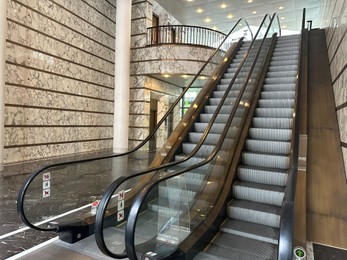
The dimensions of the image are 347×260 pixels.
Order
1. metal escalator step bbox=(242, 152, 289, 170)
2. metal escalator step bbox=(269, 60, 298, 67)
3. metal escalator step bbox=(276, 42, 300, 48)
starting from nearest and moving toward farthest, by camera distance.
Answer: metal escalator step bbox=(242, 152, 289, 170)
metal escalator step bbox=(269, 60, 298, 67)
metal escalator step bbox=(276, 42, 300, 48)

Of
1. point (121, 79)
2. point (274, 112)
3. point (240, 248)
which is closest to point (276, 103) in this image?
point (274, 112)

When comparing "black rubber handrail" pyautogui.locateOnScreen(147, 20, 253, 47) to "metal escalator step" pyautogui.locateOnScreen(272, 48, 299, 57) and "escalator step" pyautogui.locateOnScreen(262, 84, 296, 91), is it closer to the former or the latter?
"metal escalator step" pyautogui.locateOnScreen(272, 48, 299, 57)

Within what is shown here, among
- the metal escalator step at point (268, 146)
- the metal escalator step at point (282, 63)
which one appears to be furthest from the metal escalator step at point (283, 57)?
the metal escalator step at point (268, 146)

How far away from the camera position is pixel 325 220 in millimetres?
2557

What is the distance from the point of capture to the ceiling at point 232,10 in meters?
12.8

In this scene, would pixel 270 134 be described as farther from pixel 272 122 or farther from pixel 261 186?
pixel 261 186

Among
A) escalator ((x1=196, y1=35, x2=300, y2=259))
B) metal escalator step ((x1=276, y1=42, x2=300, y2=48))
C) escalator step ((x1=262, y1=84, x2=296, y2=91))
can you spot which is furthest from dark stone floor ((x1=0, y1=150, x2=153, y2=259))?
metal escalator step ((x1=276, y1=42, x2=300, y2=48))

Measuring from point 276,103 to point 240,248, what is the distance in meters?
3.10

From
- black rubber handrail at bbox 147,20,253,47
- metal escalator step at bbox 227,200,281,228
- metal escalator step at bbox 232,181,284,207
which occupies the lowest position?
metal escalator step at bbox 227,200,281,228

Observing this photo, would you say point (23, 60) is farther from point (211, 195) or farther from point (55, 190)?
point (211, 195)

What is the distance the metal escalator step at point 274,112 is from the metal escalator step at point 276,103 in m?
0.20

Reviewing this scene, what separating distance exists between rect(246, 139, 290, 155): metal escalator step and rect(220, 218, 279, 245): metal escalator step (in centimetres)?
132

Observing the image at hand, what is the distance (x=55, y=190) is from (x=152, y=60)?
7.33 metres

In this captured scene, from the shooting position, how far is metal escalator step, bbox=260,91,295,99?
4954mm
